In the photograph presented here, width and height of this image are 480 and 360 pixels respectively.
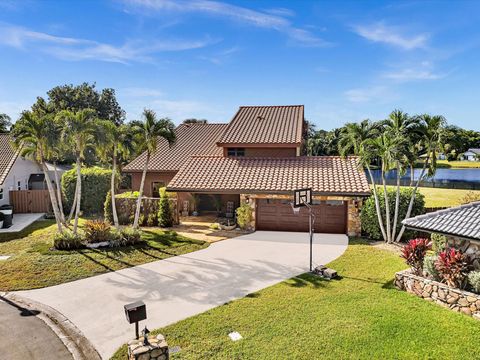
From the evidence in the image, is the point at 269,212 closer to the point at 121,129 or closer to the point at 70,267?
the point at 121,129

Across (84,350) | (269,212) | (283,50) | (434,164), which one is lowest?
(84,350)

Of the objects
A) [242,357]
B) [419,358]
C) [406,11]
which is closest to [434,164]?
[406,11]

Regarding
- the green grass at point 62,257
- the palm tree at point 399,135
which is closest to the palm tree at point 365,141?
the palm tree at point 399,135

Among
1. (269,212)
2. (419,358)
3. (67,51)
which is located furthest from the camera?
(269,212)

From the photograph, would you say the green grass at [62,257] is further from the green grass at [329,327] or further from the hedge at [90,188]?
the green grass at [329,327]

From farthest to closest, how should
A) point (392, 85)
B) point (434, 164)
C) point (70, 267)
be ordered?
point (392, 85)
point (434, 164)
point (70, 267)

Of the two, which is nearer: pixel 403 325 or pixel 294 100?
pixel 403 325

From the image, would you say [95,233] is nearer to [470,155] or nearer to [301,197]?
[301,197]
